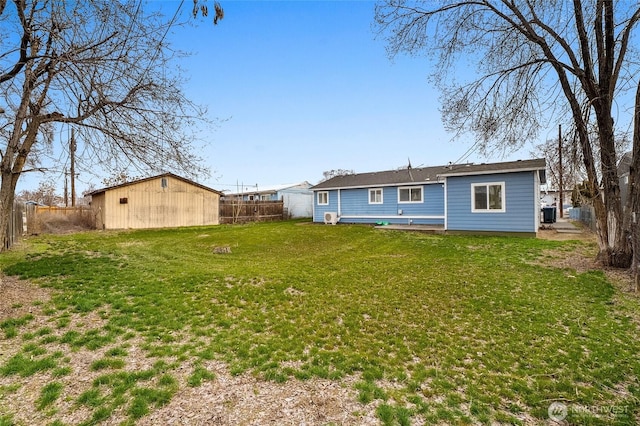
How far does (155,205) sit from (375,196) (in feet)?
46.5

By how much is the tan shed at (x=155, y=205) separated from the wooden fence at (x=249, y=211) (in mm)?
726

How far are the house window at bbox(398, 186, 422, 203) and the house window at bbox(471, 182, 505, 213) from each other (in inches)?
131

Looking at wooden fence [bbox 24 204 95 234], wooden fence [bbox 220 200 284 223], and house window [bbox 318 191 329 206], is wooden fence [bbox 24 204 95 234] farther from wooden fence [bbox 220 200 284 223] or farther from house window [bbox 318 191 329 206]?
house window [bbox 318 191 329 206]

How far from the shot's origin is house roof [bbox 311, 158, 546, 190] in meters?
12.7

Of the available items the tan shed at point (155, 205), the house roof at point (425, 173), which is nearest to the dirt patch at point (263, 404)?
the house roof at point (425, 173)

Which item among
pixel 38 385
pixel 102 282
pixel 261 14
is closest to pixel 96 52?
pixel 261 14

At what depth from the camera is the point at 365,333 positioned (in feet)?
14.9

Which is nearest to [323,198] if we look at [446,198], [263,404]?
[446,198]

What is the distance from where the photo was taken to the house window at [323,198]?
827 inches

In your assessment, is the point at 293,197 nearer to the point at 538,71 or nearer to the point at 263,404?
the point at 538,71

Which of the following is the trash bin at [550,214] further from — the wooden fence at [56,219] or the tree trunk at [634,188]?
the wooden fence at [56,219]

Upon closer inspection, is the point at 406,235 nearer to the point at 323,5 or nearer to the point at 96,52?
the point at 323,5

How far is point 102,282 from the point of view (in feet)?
22.1

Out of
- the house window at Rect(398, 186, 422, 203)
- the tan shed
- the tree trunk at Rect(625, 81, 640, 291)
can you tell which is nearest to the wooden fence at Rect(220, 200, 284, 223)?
the tan shed
